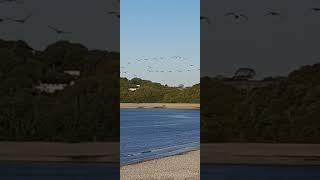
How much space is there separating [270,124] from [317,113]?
1090mm

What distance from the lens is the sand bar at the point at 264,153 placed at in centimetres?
1315

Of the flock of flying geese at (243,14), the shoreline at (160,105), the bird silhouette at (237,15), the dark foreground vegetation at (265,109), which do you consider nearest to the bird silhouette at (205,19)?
the flock of flying geese at (243,14)

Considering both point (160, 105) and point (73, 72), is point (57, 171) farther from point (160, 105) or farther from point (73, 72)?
point (160, 105)

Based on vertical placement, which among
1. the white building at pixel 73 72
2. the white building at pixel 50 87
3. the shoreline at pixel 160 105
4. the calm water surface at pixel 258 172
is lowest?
the calm water surface at pixel 258 172

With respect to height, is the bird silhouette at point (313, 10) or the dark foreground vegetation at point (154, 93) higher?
the bird silhouette at point (313, 10)

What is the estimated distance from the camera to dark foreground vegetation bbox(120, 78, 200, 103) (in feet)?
174

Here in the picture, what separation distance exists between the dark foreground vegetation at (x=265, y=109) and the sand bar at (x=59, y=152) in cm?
235

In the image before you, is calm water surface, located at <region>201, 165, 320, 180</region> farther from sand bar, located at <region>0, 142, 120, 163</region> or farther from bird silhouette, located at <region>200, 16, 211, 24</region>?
bird silhouette, located at <region>200, 16, 211, 24</region>

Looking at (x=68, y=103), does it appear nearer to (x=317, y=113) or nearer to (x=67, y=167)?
(x=67, y=167)

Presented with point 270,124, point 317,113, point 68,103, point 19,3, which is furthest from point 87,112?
point 317,113

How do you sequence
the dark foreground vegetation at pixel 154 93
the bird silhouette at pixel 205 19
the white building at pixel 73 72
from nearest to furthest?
the white building at pixel 73 72 → the bird silhouette at pixel 205 19 → the dark foreground vegetation at pixel 154 93

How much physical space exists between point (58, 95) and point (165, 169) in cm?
326

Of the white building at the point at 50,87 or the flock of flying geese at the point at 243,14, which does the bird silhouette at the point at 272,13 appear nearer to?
the flock of flying geese at the point at 243,14

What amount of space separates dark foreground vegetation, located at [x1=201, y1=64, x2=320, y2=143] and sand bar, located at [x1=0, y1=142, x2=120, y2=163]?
235 centimetres
